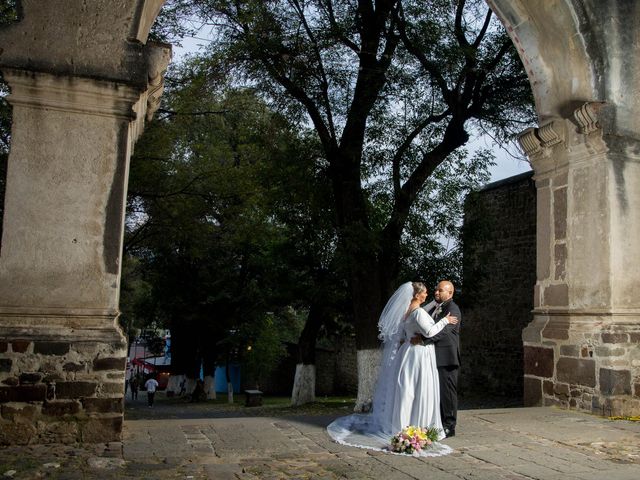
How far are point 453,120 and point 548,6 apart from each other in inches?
159

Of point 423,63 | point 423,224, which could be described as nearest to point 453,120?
point 423,63

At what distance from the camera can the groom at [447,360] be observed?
17.9 feet

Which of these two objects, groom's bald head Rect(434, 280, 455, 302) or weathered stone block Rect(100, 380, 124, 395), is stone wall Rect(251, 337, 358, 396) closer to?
groom's bald head Rect(434, 280, 455, 302)

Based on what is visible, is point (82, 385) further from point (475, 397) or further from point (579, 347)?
point (475, 397)

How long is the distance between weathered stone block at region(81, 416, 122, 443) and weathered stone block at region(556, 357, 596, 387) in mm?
4880

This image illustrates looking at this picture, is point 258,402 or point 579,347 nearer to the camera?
point 579,347

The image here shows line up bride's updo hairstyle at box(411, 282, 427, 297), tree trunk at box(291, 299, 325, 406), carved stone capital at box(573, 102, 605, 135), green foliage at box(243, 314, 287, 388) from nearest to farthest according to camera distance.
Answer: bride's updo hairstyle at box(411, 282, 427, 297), carved stone capital at box(573, 102, 605, 135), tree trunk at box(291, 299, 325, 406), green foliage at box(243, 314, 287, 388)

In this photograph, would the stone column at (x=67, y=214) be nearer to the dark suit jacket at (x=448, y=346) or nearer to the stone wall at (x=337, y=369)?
the dark suit jacket at (x=448, y=346)

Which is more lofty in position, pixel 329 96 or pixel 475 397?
pixel 329 96

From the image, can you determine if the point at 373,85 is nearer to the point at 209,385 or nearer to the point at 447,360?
the point at 447,360

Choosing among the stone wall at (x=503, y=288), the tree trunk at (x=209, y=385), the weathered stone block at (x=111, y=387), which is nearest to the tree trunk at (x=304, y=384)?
the stone wall at (x=503, y=288)

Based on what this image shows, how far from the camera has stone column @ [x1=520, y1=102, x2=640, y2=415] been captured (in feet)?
21.9

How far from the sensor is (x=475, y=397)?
15.8 metres

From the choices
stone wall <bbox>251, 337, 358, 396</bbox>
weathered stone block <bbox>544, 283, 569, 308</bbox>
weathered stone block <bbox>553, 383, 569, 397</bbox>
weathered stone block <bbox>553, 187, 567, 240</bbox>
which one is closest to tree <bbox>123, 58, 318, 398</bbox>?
stone wall <bbox>251, 337, 358, 396</bbox>
